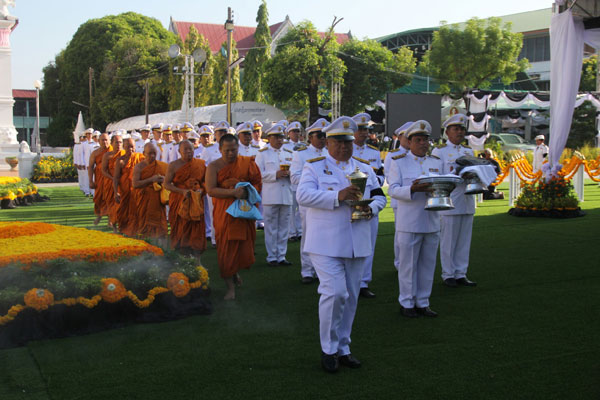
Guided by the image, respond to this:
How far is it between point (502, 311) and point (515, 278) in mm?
1724

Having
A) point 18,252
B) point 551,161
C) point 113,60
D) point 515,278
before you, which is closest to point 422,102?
point 551,161

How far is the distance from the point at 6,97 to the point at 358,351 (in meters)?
25.0

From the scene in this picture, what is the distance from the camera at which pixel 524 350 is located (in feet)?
17.1

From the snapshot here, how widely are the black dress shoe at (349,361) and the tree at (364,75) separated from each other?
35.4 meters

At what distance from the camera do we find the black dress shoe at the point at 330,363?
480 cm

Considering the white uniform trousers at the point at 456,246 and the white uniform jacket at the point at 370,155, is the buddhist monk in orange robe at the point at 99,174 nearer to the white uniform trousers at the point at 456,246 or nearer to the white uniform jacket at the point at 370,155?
the white uniform jacket at the point at 370,155

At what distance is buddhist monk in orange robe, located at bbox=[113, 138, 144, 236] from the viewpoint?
402 inches

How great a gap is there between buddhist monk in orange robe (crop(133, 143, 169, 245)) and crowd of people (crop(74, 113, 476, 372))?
1 centimetres

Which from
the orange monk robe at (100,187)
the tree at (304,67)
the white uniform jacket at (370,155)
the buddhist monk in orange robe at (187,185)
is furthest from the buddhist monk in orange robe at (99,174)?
the tree at (304,67)

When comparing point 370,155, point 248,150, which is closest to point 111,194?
point 248,150

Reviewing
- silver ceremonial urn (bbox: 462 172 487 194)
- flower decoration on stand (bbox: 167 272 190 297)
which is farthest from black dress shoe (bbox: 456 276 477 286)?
flower decoration on stand (bbox: 167 272 190 297)

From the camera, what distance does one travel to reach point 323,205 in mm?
4742

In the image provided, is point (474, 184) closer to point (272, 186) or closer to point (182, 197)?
point (272, 186)

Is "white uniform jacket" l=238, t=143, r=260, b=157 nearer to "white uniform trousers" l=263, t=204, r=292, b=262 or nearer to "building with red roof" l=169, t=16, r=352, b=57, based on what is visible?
"white uniform trousers" l=263, t=204, r=292, b=262
